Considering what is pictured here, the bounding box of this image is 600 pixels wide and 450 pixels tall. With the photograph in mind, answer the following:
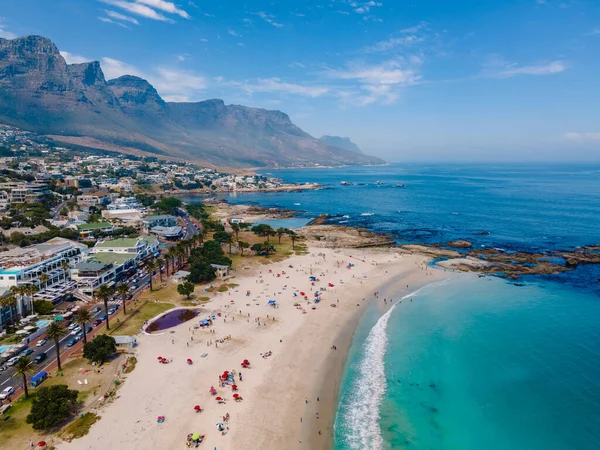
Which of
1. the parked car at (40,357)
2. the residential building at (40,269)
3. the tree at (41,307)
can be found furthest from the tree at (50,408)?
the residential building at (40,269)

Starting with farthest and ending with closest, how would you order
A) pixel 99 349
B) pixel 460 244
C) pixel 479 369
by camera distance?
pixel 460 244, pixel 479 369, pixel 99 349

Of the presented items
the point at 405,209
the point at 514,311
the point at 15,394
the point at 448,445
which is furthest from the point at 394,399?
the point at 405,209

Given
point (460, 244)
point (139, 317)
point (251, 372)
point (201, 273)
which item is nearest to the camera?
point (251, 372)

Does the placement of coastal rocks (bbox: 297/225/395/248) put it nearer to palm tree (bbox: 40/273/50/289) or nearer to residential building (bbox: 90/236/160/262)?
residential building (bbox: 90/236/160/262)

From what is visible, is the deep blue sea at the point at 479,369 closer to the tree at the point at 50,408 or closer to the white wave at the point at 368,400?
the white wave at the point at 368,400

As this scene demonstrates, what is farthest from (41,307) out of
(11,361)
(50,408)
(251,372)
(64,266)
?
(251,372)

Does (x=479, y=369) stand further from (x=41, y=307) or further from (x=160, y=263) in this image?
(x=41, y=307)
